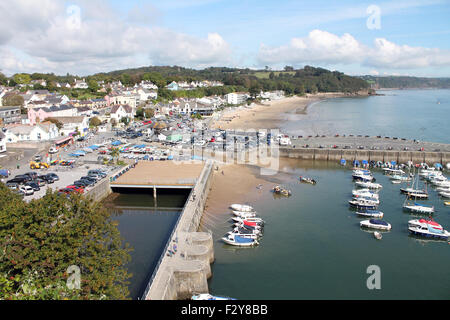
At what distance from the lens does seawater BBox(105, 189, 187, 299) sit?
19625 mm

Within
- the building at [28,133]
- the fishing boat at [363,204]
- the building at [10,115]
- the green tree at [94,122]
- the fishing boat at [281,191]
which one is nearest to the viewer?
the fishing boat at [363,204]

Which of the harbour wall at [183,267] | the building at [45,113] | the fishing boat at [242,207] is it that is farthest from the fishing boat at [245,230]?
the building at [45,113]

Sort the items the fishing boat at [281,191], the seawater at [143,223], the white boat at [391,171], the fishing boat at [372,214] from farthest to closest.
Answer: the white boat at [391,171]
the fishing boat at [281,191]
the fishing boat at [372,214]
the seawater at [143,223]

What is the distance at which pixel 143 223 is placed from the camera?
88.0 ft

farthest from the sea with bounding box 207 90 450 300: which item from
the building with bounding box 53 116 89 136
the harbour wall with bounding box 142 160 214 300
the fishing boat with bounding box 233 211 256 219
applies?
the building with bounding box 53 116 89 136

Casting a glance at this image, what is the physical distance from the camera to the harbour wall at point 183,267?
626 inches

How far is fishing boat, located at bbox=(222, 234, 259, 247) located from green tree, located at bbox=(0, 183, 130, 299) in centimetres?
973

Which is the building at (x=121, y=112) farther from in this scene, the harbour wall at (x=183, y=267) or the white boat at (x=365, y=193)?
the white boat at (x=365, y=193)

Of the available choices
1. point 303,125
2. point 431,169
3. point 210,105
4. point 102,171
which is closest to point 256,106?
point 210,105

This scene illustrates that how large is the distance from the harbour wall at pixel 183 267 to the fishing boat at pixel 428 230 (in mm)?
15107

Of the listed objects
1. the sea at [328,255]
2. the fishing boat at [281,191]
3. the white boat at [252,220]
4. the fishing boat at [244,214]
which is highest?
the fishing boat at [281,191]

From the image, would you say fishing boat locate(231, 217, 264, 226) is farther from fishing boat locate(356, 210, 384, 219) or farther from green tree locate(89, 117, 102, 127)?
green tree locate(89, 117, 102, 127)
